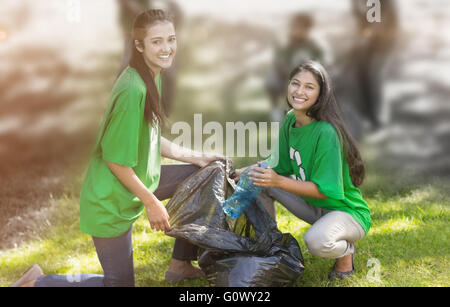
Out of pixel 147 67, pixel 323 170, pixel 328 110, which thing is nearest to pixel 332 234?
pixel 323 170

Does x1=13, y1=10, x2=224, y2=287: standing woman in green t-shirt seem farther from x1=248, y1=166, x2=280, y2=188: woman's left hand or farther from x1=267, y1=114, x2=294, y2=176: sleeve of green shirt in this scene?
x1=267, y1=114, x2=294, y2=176: sleeve of green shirt

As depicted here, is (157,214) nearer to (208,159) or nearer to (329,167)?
(208,159)

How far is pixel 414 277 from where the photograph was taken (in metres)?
2.96

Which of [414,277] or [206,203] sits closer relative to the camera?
[206,203]

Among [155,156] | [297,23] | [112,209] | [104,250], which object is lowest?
[104,250]

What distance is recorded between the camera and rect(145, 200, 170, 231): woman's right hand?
2.43m

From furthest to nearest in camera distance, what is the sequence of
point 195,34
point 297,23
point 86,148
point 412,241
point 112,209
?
point 195,34 → point 297,23 → point 86,148 → point 412,241 → point 112,209

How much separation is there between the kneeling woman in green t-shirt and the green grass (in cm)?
30

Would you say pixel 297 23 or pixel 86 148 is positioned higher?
pixel 297 23

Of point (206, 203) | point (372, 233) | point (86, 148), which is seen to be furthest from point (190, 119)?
point (206, 203)

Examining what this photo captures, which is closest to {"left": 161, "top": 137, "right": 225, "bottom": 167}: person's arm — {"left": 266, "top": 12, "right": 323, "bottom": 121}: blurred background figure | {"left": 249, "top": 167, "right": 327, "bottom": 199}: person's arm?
{"left": 249, "top": 167, "right": 327, "bottom": 199}: person's arm

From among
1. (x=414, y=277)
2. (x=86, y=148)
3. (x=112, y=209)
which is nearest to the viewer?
(x=112, y=209)
